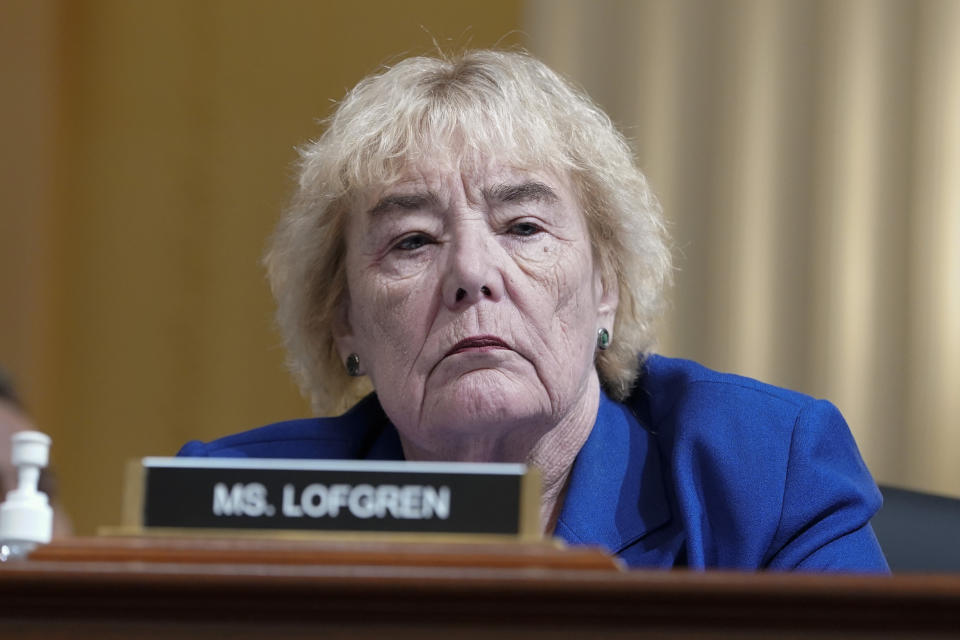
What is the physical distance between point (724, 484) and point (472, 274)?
1.36ft

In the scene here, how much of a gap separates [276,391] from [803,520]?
7.36 feet

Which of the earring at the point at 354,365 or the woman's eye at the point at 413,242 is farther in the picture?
the earring at the point at 354,365

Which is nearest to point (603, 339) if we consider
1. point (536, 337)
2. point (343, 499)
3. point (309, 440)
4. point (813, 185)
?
point (536, 337)

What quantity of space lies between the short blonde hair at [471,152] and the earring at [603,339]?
2.2 inches

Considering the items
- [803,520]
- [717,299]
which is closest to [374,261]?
[803,520]

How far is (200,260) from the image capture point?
346 cm

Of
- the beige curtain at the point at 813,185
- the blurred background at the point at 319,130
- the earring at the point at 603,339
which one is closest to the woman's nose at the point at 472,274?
the earring at the point at 603,339

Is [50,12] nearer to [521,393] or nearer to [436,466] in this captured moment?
[521,393]

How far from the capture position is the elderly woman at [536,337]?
1.50 m

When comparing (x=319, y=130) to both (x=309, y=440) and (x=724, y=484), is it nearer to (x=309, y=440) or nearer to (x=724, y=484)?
(x=309, y=440)

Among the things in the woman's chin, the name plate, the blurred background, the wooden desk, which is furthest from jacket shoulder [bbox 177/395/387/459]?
the blurred background

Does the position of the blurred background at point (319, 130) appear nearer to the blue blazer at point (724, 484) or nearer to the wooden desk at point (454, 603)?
the blue blazer at point (724, 484)

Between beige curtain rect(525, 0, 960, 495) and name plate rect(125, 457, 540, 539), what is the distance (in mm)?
2297

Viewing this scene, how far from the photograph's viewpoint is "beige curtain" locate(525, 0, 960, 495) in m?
2.94
